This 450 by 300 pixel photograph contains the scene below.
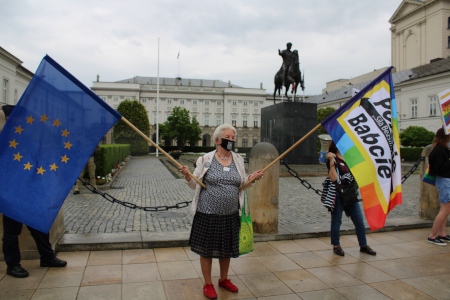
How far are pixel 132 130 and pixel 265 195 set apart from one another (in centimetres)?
4662

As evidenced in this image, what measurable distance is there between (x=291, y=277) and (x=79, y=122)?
9.79ft

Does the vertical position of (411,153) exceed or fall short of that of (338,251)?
it exceeds it

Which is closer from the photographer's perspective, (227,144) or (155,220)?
(227,144)

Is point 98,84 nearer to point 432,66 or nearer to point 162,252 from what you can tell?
point 432,66

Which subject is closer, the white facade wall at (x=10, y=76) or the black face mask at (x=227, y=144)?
the black face mask at (x=227, y=144)

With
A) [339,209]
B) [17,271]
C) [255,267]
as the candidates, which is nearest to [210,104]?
[339,209]

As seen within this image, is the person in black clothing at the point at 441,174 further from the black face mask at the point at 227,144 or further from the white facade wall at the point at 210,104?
the white facade wall at the point at 210,104

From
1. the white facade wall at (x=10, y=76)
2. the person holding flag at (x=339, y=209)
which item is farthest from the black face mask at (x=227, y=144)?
the white facade wall at (x=10, y=76)

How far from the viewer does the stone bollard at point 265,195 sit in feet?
19.8

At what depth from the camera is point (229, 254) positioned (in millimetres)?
3775

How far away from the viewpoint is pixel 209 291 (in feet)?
12.3

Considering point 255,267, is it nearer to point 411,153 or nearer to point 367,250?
point 367,250

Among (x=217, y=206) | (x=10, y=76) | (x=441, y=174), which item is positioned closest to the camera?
(x=217, y=206)

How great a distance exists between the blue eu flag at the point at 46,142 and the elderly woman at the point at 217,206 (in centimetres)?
117
